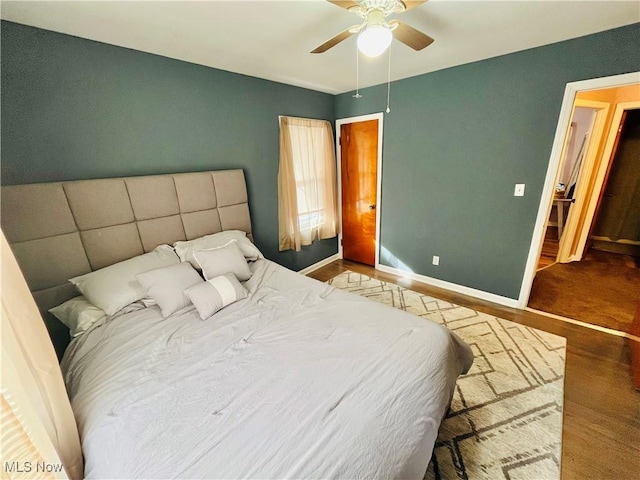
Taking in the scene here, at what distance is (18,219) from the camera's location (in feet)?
5.12

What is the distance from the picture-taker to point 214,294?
177cm

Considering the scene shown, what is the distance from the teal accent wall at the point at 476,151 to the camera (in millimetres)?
2236

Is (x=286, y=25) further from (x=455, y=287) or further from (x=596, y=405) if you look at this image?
(x=596, y=405)

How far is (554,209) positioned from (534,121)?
3.66m

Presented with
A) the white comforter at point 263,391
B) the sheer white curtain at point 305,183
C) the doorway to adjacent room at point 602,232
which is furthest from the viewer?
the sheer white curtain at point 305,183

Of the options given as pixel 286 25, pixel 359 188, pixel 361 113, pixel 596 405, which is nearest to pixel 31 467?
pixel 286 25

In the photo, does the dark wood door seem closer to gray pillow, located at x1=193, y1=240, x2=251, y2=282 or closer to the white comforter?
the white comforter

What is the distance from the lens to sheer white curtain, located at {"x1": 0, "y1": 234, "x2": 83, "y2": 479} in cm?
78

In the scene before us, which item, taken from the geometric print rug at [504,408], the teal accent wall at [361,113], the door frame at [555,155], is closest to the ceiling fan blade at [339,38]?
the teal accent wall at [361,113]

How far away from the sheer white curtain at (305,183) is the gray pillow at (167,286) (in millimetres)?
1631

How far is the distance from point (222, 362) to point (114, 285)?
972 millimetres

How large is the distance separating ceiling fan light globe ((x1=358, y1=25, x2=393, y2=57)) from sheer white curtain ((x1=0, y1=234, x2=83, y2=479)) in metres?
1.63

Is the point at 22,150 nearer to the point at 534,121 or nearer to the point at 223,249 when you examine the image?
the point at 223,249

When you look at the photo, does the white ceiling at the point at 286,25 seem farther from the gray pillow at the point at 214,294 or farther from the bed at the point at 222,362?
the gray pillow at the point at 214,294
